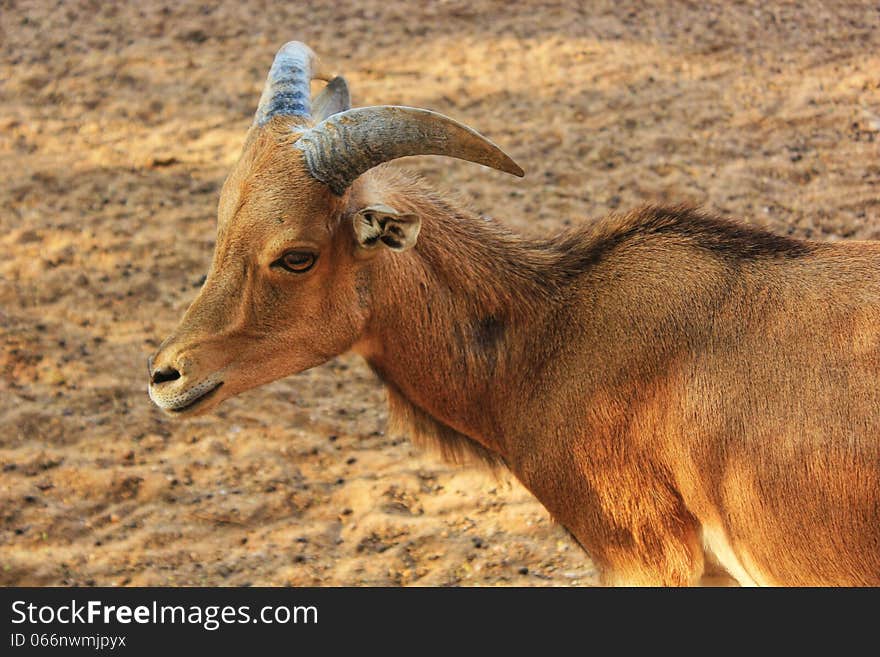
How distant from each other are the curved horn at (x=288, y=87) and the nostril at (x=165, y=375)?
1367mm

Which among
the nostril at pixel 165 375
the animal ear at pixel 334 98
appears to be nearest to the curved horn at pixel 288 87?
the animal ear at pixel 334 98

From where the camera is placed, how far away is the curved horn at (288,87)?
5469 mm

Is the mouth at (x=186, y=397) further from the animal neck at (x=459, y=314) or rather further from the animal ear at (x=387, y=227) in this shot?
the animal ear at (x=387, y=227)

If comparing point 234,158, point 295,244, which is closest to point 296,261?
point 295,244

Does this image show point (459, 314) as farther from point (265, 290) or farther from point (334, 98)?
point (334, 98)

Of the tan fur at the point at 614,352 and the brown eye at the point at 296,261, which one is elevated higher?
the brown eye at the point at 296,261

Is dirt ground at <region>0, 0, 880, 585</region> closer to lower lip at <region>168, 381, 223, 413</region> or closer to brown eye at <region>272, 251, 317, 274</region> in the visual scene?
brown eye at <region>272, 251, 317, 274</region>

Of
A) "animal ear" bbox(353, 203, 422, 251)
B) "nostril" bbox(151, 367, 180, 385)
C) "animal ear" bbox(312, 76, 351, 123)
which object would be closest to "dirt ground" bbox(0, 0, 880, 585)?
"animal ear" bbox(312, 76, 351, 123)

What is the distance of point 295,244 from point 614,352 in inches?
66.8

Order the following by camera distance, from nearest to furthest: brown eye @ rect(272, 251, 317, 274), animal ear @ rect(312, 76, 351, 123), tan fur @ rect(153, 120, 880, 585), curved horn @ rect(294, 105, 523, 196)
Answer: tan fur @ rect(153, 120, 880, 585), curved horn @ rect(294, 105, 523, 196), brown eye @ rect(272, 251, 317, 274), animal ear @ rect(312, 76, 351, 123)

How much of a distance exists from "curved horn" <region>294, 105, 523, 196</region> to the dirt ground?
1073 mm

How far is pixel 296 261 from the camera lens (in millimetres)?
5035

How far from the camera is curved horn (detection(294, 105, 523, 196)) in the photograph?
4.91m

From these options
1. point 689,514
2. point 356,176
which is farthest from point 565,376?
point 356,176
